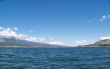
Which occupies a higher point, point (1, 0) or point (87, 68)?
point (1, 0)

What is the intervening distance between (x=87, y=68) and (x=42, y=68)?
7226mm

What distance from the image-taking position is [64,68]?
4022 cm

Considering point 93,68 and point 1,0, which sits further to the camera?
point 93,68

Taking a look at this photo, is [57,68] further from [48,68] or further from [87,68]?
[87,68]

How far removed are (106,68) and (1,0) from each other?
23.0m

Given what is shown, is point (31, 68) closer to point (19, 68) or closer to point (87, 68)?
point (19, 68)

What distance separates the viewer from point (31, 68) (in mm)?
40062

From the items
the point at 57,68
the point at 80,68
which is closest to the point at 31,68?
the point at 57,68

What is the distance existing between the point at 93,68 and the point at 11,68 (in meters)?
13.1

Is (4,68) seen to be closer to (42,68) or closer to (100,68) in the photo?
(42,68)

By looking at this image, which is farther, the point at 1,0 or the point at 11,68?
the point at 11,68

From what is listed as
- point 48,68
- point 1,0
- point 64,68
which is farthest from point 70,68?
point 1,0

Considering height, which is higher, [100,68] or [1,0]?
[1,0]

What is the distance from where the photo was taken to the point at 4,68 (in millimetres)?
39469
